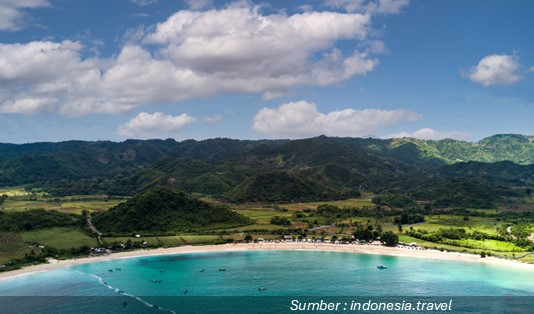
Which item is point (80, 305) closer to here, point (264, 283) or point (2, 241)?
point (264, 283)

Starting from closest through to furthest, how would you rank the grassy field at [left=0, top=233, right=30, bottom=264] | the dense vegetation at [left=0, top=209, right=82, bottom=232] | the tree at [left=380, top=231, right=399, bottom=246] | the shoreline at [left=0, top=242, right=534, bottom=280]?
1. the shoreline at [left=0, top=242, right=534, bottom=280]
2. the grassy field at [left=0, top=233, right=30, bottom=264]
3. the tree at [left=380, top=231, right=399, bottom=246]
4. the dense vegetation at [left=0, top=209, right=82, bottom=232]

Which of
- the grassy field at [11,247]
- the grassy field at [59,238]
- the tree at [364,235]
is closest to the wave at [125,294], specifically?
the grassy field at [11,247]

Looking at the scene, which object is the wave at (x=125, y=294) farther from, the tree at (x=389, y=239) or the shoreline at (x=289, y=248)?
the tree at (x=389, y=239)

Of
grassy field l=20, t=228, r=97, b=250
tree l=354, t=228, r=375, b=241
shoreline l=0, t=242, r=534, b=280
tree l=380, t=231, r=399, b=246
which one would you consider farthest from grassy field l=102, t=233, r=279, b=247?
tree l=380, t=231, r=399, b=246

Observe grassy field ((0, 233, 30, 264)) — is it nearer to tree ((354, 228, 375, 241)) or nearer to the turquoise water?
the turquoise water

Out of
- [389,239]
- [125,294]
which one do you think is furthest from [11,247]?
[389,239]

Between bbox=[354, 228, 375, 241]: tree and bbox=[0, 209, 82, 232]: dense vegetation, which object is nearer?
bbox=[354, 228, 375, 241]: tree

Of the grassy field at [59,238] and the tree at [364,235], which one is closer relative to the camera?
the grassy field at [59,238]
